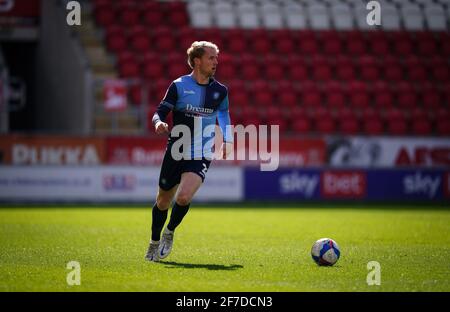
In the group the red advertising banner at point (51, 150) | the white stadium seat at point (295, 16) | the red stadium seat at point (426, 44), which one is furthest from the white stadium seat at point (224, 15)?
the red advertising banner at point (51, 150)

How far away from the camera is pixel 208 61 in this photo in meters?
9.40

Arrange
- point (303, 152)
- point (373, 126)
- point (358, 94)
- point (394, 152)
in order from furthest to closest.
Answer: point (358, 94) < point (373, 126) < point (394, 152) < point (303, 152)

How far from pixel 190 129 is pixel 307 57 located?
713 inches

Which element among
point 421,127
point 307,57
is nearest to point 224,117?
point 421,127

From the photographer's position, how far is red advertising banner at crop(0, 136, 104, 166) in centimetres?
2094

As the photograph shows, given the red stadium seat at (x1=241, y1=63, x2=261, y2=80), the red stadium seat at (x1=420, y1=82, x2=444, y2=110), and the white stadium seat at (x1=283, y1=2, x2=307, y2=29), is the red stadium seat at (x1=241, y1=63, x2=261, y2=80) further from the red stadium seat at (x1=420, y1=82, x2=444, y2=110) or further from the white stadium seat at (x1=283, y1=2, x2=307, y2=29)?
the red stadium seat at (x1=420, y1=82, x2=444, y2=110)

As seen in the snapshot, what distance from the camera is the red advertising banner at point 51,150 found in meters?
20.9

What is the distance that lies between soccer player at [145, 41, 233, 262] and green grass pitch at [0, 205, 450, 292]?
481 millimetres

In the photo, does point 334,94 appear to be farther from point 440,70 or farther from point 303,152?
point 440,70

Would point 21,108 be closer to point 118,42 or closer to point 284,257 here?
point 118,42

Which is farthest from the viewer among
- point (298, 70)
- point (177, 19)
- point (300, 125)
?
point (177, 19)

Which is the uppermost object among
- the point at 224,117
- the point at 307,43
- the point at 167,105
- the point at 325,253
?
the point at 307,43

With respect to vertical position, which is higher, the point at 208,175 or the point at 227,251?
the point at 208,175
